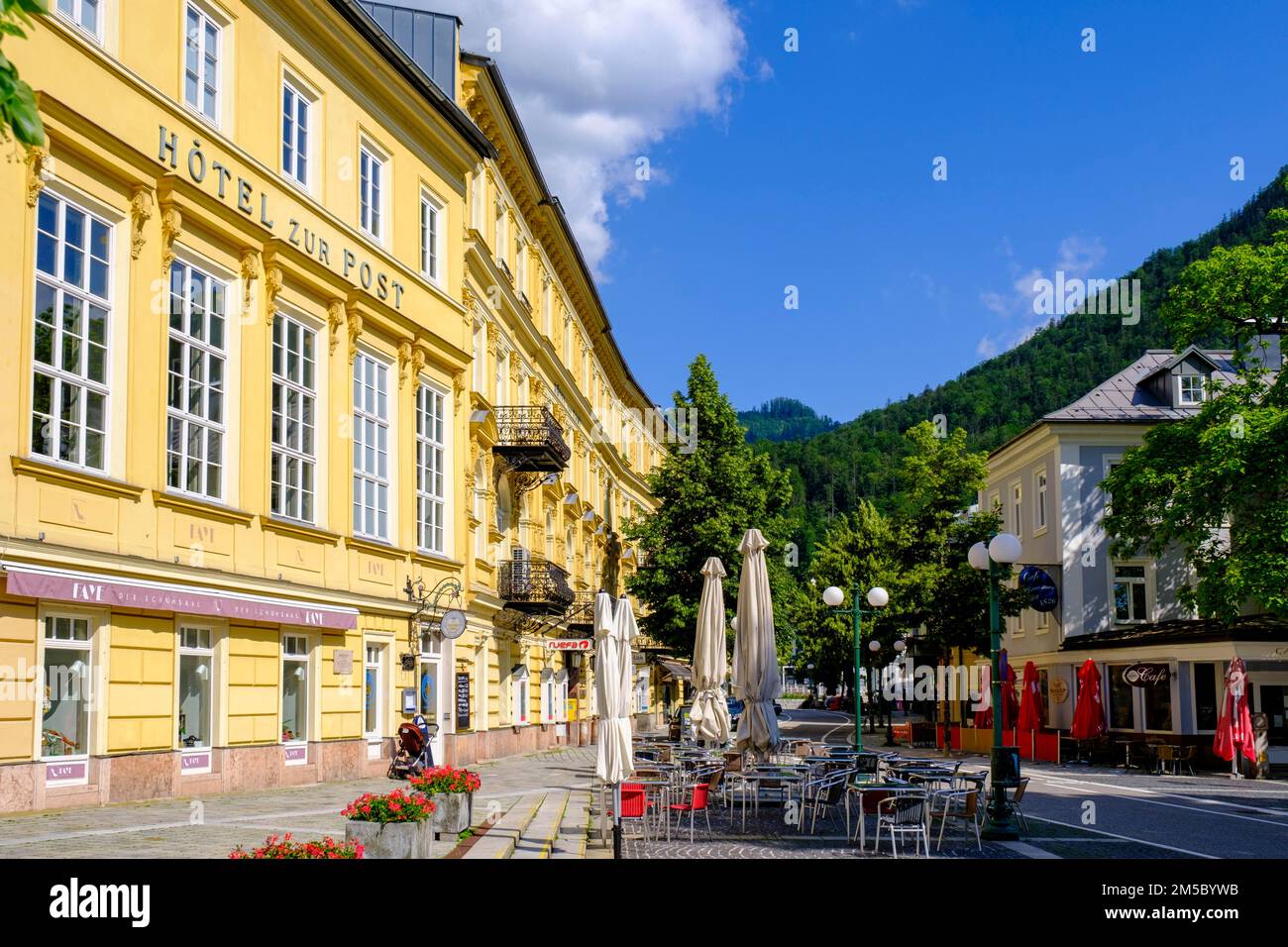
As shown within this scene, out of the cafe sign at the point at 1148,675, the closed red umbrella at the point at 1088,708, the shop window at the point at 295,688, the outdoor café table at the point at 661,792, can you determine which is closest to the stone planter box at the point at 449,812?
the outdoor café table at the point at 661,792

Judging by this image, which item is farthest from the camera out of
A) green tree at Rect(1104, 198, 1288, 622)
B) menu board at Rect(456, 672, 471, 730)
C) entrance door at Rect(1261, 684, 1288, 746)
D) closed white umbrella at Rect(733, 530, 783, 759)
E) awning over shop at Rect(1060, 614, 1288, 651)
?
entrance door at Rect(1261, 684, 1288, 746)

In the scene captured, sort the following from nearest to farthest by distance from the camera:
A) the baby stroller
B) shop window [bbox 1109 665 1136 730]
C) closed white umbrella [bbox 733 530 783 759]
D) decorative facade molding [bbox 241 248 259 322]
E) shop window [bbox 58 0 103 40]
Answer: shop window [bbox 58 0 103 40] → closed white umbrella [bbox 733 530 783 759] → decorative facade molding [bbox 241 248 259 322] → the baby stroller → shop window [bbox 1109 665 1136 730]

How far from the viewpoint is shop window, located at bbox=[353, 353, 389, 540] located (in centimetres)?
2539

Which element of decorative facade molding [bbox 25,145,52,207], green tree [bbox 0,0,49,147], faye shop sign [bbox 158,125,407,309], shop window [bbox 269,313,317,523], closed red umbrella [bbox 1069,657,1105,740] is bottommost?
closed red umbrella [bbox 1069,657,1105,740]

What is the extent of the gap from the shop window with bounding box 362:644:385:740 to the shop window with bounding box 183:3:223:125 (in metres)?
10.8

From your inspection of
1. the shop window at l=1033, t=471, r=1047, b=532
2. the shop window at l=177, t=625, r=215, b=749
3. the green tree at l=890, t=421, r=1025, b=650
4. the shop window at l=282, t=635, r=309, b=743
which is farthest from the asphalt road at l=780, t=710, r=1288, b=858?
the shop window at l=1033, t=471, r=1047, b=532

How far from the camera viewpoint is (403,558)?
2716 cm

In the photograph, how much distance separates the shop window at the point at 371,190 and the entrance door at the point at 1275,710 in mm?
24884

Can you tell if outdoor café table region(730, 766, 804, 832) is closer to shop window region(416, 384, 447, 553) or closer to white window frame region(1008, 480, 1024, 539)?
shop window region(416, 384, 447, 553)

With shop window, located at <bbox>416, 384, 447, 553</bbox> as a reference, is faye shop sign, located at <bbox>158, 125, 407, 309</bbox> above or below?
above

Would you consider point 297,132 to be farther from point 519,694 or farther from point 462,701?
point 519,694

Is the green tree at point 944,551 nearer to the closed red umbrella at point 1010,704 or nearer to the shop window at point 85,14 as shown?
the closed red umbrella at point 1010,704

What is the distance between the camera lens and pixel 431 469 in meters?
29.2

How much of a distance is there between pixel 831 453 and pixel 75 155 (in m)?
130
